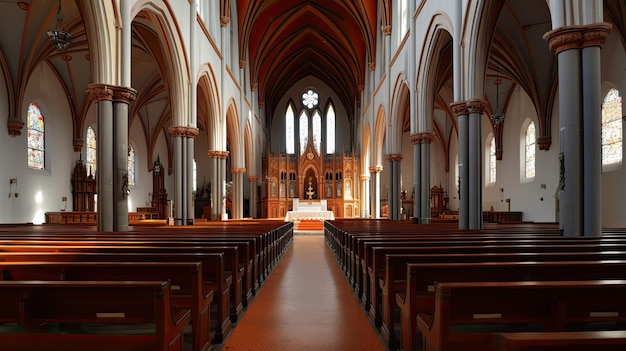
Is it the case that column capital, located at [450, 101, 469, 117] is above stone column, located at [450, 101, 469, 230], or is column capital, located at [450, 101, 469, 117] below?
above

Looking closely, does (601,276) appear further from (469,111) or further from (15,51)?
(15,51)

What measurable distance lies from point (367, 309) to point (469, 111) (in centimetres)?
717

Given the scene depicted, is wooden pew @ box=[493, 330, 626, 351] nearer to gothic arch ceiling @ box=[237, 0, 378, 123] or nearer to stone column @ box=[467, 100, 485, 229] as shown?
stone column @ box=[467, 100, 485, 229]

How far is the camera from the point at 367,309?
5918 millimetres

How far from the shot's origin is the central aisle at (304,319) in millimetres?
4492

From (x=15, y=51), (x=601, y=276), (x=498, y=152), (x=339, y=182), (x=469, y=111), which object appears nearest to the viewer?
(x=601, y=276)

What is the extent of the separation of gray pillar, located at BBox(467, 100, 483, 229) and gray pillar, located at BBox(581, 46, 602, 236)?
3.83m

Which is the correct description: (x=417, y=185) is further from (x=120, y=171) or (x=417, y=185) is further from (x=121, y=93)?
(x=121, y=93)

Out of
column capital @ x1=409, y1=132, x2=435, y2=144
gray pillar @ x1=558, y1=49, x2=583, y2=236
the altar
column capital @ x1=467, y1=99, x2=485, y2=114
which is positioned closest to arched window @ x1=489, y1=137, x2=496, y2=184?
the altar

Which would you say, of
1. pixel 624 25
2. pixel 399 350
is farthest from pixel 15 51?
Answer: pixel 624 25

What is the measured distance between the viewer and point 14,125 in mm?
16344

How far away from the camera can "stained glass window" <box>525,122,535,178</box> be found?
68.3 feet

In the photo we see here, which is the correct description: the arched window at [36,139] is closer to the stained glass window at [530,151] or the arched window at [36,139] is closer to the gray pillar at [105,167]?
the gray pillar at [105,167]

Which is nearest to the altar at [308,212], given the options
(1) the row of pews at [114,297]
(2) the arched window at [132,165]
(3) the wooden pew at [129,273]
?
(2) the arched window at [132,165]
